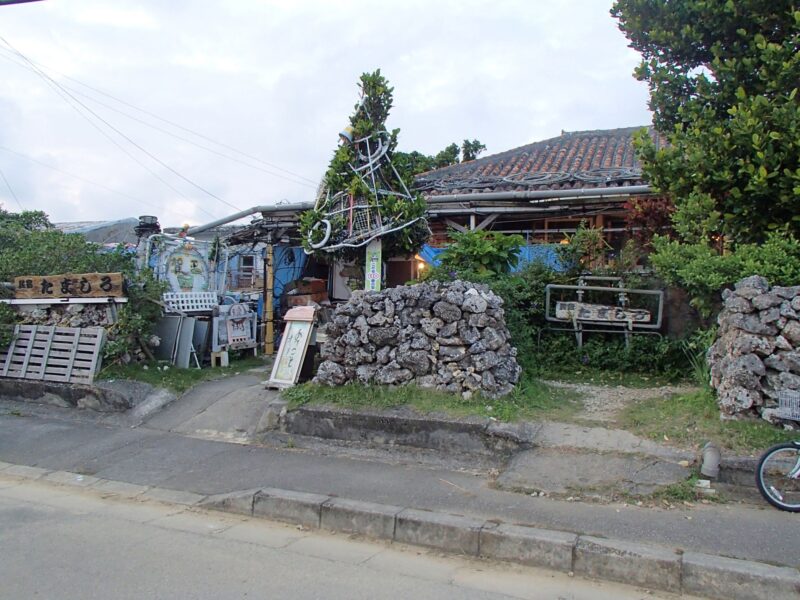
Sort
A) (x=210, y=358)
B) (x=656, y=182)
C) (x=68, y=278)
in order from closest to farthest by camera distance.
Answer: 1. (x=656, y=182)
2. (x=68, y=278)
3. (x=210, y=358)

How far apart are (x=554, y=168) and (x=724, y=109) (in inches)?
195

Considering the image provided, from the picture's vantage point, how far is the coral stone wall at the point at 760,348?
17.2 feet

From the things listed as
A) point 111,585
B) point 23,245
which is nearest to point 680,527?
point 111,585

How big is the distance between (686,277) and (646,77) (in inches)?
105

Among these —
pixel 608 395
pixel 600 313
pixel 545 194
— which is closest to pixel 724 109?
pixel 600 313

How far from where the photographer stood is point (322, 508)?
16.3 feet

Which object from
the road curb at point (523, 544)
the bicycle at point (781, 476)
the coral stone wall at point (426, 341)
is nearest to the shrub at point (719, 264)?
the bicycle at point (781, 476)

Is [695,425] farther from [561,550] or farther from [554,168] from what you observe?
[554,168]

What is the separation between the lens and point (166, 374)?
930 centimetres

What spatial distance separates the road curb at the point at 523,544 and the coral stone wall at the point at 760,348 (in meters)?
2.11

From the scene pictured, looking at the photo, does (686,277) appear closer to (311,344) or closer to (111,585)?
(311,344)

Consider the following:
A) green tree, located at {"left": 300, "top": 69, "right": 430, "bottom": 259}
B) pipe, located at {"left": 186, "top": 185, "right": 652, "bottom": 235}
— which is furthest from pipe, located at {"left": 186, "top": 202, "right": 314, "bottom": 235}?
green tree, located at {"left": 300, "top": 69, "right": 430, "bottom": 259}

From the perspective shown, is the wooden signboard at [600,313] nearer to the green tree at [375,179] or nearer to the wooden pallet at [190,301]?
the green tree at [375,179]

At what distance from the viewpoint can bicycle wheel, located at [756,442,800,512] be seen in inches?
176
